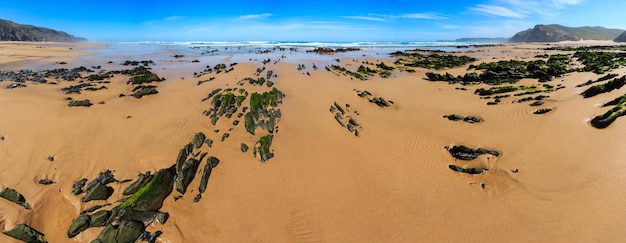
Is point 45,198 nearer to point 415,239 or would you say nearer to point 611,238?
point 415,239

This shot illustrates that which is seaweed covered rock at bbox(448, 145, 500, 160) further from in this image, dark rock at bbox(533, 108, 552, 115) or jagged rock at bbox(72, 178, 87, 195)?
jagged rock at bbox(72, 178, 87, 195)

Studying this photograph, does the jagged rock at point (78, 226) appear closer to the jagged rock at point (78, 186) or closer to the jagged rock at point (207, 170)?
the jagged rock at point (78, 186)

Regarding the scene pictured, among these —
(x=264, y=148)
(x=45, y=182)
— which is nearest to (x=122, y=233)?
(x=45, y=182)

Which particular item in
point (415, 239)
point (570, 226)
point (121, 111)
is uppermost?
point (121, 111)

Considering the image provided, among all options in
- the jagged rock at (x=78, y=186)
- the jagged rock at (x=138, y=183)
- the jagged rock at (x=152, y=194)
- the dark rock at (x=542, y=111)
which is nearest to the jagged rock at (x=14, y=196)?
the jagged rock at (x=78, y=186)

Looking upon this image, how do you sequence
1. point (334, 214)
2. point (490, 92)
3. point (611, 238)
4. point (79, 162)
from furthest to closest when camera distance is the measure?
point (490, 92), point (79, 162), point (334, 214), point (611, 238)

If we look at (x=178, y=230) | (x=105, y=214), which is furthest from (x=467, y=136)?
(x=105, y=214)
